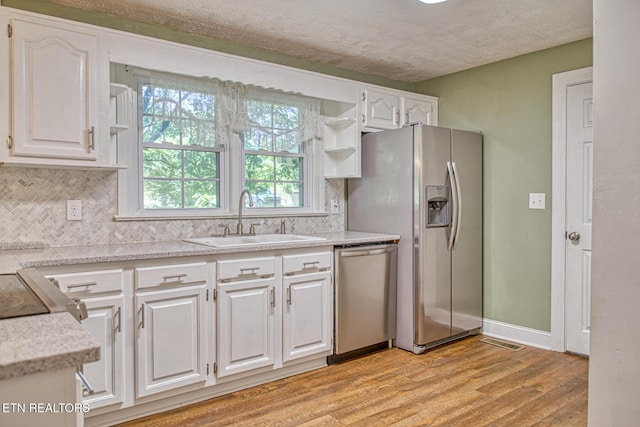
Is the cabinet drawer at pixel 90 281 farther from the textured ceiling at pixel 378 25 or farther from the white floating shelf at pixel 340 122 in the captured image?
the white floating shelf at pixel 340 122

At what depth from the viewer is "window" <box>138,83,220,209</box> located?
3037 millimetres

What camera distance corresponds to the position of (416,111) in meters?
4.15

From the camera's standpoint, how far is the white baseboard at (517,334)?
3588 mm

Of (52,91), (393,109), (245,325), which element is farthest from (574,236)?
(52,91)

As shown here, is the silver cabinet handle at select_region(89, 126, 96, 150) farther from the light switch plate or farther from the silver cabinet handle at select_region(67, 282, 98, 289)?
the light switch plate

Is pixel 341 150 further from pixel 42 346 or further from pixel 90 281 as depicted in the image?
pixel 42 346

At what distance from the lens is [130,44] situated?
8.66 feet

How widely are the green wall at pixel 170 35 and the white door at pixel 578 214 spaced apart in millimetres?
1758

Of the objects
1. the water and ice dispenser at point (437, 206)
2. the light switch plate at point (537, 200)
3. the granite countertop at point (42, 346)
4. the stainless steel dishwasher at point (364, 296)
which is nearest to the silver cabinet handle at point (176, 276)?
the stainless steel dishwasher at point (364, 296)

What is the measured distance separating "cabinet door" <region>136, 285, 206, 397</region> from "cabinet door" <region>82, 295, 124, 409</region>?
0.09 metres

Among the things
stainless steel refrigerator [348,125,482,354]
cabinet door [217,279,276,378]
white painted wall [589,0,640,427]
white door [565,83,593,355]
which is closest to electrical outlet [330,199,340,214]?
stainless steel refrigerator [348,125,482,354]

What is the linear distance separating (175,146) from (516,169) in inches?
109

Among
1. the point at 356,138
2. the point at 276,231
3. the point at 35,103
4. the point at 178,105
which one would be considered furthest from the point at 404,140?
the point at 35,103

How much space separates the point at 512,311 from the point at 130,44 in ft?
11.5
